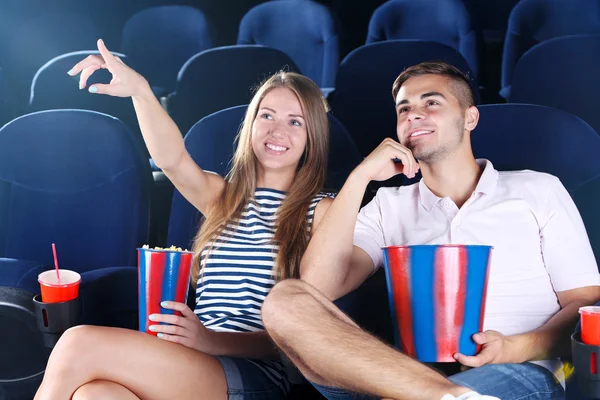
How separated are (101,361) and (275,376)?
10.7 inches

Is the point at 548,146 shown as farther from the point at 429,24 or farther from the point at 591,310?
the point at 429,24

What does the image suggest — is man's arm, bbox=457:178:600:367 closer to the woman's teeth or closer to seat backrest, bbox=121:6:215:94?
the woman's teeth

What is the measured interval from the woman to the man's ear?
9.8 inches

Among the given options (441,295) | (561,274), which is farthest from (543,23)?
(441,295)

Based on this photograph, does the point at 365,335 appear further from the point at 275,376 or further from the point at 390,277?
the point at 275,376

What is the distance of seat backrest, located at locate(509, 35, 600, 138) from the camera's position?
176 cm

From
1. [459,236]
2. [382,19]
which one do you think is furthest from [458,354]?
[382,19]

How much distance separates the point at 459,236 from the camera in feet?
3.81

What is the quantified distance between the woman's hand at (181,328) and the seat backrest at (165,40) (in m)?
1.99

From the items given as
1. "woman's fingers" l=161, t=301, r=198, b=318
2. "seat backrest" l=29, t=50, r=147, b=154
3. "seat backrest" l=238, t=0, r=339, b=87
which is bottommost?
"woman's fingers" l=161, t=301, r=198, b=318

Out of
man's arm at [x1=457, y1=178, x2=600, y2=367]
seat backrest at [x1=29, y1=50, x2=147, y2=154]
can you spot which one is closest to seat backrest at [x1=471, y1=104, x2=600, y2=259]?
man's arm at [x1=457, y1=178, x2=600, y2=367]

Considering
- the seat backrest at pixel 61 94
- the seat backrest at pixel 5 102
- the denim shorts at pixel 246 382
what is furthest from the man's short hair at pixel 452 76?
the seat backrest at pixel 5 102

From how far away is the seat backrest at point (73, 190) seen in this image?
1462 mm

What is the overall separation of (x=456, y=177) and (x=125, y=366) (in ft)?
1.97
